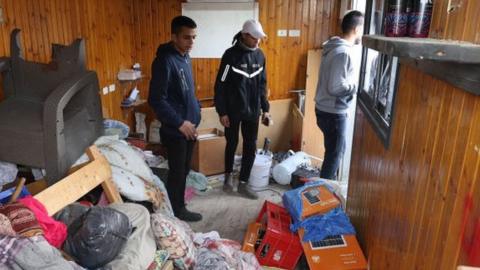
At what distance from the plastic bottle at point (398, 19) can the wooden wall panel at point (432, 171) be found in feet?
0.29

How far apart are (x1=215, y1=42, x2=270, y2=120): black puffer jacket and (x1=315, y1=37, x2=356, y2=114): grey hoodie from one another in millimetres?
535

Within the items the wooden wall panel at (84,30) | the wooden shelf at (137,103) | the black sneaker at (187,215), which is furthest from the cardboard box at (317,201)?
the wooden shelf at (137,103)

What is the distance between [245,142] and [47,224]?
1.95 m

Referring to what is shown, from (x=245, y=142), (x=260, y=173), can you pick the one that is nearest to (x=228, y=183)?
(x=260, y=173)

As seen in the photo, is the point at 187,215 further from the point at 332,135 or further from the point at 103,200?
the point at 332,135

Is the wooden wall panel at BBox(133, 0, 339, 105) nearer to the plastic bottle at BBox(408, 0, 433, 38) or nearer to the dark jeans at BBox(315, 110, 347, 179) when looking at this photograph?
the dark jeans at BBox(315, 110, 347, 179)

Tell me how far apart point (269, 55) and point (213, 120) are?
95cm

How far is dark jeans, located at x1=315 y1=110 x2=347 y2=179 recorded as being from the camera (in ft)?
9.37

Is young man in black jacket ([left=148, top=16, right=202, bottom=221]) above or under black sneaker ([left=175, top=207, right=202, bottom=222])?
above

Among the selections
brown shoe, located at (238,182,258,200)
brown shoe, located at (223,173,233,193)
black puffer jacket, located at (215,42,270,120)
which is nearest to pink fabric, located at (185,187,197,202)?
brown shoe, located at (223,173,233,193)

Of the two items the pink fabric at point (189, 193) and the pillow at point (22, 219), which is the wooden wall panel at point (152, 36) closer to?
the pink fabric at point (189, 193)

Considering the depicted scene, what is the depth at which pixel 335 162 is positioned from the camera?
3004 mm

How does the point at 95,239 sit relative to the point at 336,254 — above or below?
above

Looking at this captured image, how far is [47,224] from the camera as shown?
1.46 m
